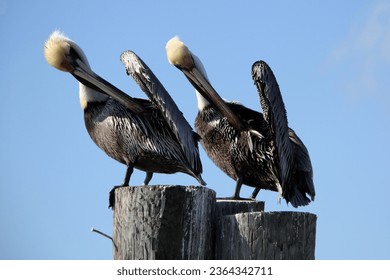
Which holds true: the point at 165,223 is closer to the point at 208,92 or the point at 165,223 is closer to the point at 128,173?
the point at 128,173

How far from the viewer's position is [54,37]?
617cm

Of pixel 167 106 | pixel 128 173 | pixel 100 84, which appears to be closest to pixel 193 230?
pixel 167 106

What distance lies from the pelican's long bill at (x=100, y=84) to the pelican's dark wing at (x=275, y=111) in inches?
37.3

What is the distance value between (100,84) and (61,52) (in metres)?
0.50

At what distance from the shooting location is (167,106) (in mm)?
5426

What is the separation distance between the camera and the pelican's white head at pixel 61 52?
6043 mm

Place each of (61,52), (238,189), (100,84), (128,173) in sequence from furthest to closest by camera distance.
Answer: (238,189) < (61,52) < (100,84) < (128,173)

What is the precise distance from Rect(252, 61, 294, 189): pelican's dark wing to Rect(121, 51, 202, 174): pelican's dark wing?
0.60m

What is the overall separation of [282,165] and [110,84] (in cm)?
147

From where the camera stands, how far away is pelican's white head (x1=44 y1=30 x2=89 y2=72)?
6.04m

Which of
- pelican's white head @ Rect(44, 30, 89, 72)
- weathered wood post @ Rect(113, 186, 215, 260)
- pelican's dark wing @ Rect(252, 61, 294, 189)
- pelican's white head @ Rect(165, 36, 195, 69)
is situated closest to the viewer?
→ weathered wood post @ Rect(113, 186, 215, 260)

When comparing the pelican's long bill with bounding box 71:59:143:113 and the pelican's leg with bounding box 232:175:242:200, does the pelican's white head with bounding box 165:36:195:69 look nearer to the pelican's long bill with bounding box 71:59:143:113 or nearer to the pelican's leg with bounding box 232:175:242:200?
the pelican's long bill with bounding box 71:59:143:113

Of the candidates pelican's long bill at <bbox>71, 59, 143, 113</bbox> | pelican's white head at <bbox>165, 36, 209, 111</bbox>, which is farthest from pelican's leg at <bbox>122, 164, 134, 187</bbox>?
pelican's white head at <bbox>165, 36, 209, 111</bbox>


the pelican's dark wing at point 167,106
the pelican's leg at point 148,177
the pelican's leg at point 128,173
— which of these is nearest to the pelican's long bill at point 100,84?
the pelican's dark wing at point 167,106
